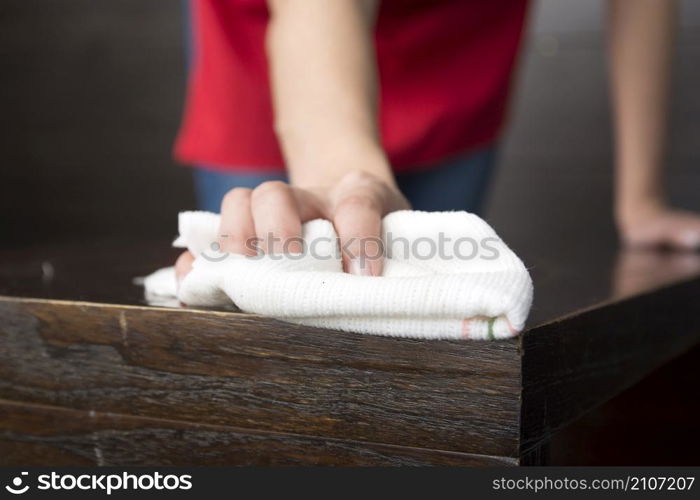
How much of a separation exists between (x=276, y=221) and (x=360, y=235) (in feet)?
0.17

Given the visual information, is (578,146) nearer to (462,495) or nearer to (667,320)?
(667,320)

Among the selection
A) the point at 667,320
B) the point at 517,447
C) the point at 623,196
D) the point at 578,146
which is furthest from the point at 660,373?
the point at 578,146

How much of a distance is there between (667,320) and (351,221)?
0.34 meters

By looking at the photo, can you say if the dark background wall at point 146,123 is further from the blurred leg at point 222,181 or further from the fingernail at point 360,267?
the fingernail at point 360,267

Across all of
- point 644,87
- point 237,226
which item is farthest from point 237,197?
point 644,87

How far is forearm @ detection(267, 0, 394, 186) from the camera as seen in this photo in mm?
646

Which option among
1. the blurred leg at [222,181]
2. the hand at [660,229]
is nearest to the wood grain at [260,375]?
the blurred leg at [222,181]

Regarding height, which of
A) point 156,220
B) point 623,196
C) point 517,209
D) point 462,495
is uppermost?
point 156,220

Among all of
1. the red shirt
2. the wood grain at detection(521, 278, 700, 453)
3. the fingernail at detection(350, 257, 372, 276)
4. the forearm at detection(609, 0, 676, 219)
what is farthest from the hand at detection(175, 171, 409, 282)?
the forearm at detection(609, 0, 676, 219)

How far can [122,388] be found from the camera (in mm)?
530

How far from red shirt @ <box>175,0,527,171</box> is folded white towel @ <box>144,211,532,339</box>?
0.64m

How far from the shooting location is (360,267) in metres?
0.49

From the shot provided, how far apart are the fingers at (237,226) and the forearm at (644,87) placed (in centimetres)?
85

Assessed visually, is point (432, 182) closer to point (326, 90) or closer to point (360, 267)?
point (326, 90)
